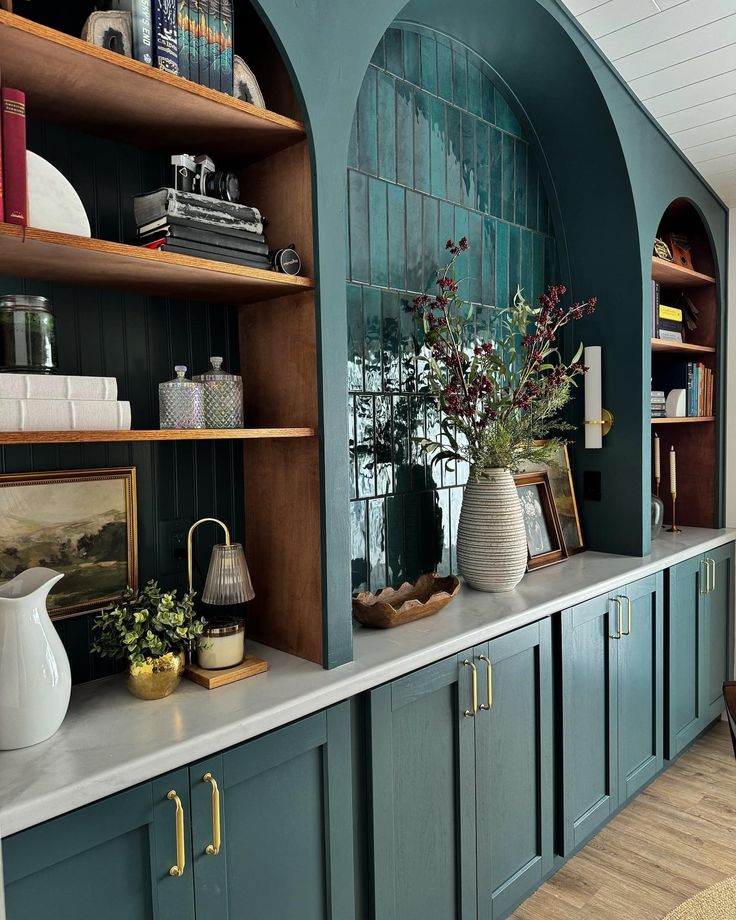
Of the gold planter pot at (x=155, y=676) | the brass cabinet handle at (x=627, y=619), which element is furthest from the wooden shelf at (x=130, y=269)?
the brass cabinet handle at (x=627, y=619)

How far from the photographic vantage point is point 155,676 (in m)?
1.42

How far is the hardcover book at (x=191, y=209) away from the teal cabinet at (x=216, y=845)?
106cm

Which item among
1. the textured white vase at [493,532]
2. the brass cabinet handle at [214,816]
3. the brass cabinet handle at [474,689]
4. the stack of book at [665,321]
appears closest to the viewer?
the brass cabinet handle at [214,816]

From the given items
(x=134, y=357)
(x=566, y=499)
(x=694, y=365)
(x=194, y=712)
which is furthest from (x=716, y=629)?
(x=134, y=357)

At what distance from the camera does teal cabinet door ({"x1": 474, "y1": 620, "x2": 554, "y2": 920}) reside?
6.34ft

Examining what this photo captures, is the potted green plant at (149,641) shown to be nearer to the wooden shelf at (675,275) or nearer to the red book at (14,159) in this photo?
the red book at (14,159)

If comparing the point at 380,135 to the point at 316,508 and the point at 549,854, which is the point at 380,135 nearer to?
the point at 316,508

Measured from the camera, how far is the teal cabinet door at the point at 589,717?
2.26m

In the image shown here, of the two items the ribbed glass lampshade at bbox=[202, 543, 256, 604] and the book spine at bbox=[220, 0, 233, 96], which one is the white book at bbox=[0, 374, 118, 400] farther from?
the book spine at bbox=[220, 0, 233, 96]

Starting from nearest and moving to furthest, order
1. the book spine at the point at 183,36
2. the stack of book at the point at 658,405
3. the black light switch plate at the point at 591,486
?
the book spine at the point at 183,36 → the black light switch plate at the point at 591,486 → the stack of book at the point at 658,405

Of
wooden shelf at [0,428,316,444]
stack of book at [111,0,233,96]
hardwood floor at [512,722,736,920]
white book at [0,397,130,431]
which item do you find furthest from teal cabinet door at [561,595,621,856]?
stack of book at [111,0,233,96]

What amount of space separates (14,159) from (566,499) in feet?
7.79

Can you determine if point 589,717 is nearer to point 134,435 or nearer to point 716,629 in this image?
point 716,629

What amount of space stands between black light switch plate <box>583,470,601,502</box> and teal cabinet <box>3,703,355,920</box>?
1853 mm
